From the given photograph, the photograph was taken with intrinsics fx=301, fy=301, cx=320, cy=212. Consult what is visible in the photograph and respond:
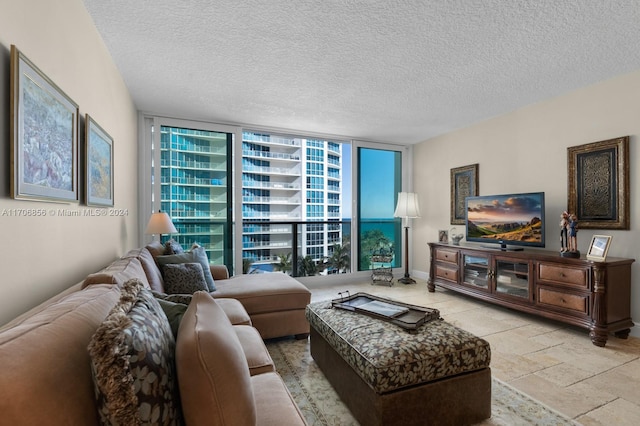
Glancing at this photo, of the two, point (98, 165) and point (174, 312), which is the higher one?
point (98, 165)

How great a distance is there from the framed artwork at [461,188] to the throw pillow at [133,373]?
4.38 meters

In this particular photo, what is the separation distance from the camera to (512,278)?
3.32 meters

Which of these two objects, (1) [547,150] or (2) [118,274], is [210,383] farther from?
(1) [547,150]

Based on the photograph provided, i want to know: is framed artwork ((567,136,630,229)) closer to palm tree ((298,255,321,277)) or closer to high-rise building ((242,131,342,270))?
palm tree ((298,255,321,277))

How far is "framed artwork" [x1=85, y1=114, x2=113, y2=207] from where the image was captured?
185cm

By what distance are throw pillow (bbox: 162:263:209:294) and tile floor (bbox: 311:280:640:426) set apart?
234 cm

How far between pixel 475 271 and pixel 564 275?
1042mm

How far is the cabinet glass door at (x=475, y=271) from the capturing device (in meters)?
3.63

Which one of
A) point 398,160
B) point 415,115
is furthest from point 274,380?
point 398,160

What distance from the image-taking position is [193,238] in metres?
4.09

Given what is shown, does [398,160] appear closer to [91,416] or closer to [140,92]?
[140,92]

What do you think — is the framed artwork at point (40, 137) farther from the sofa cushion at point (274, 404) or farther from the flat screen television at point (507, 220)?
the flat screen television at point (507, 220)

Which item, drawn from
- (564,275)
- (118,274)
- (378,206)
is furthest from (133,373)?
(378,206)

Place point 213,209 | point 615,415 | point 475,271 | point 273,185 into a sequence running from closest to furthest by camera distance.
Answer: point 615,415 → point 475,271 → point 213,209 → point 273,185
